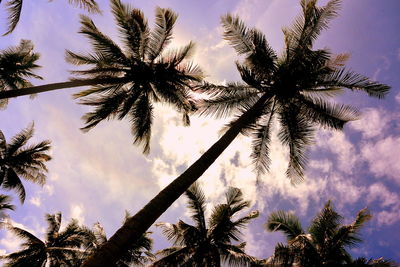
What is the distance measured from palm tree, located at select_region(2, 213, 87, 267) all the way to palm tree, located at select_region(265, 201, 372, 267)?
1172 cm

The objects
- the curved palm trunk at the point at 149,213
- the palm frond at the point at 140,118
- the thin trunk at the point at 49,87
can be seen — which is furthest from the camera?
the palm frond at the point at 140,118

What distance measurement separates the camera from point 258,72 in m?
11.4

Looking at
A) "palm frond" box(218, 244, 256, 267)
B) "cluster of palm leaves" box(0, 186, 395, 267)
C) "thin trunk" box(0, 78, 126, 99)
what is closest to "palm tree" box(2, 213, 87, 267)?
"cluster of palm leaves" box(0, 186, 395, 267)

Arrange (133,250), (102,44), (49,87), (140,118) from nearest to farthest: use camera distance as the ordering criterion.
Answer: (49,87) → (102,44) → (140,118) → (133,250)

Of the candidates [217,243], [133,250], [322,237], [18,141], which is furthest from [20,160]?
[322,237]

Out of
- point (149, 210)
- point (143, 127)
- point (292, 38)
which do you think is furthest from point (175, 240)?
point (292, 38)

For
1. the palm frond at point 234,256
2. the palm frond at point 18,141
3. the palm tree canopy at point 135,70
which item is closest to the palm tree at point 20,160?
the palm frond at point 18,141

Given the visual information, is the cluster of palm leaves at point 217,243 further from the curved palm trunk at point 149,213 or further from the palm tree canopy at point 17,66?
the palm tree canopy at point 17,66

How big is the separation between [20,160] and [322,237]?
17.9m

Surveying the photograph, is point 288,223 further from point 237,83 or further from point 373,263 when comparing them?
point 237,83

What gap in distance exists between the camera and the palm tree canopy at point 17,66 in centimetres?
1478

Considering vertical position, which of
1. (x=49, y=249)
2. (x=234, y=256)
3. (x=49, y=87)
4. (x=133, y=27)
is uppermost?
(x=133, y=27)

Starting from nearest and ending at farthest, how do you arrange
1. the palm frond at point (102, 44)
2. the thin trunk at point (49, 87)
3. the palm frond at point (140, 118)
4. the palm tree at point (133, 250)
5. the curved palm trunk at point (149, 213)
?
the curved palm trunk at point (149, 213)
the thin trunk at point (49, 87)
the palm frond at point (102, 44)
the palm frond at point (140, 118)
the palm tree at point (133, 250)

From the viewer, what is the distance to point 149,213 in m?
5.62
